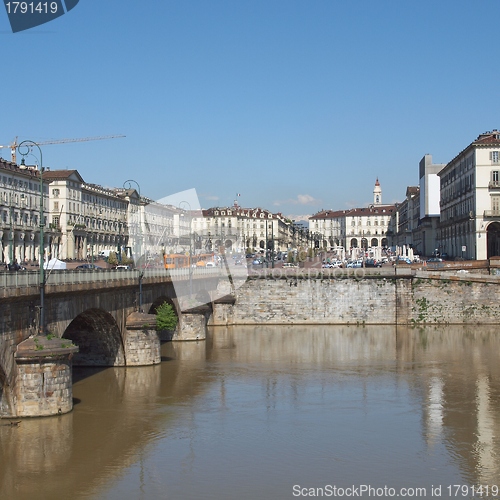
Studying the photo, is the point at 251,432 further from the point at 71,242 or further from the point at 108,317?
the point at 71,242

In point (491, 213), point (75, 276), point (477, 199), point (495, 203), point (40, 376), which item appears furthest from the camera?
point (477, 199)

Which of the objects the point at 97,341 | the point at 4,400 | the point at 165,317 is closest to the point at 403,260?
the point at 165,317

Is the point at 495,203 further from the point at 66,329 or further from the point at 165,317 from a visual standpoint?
the point at 66,329

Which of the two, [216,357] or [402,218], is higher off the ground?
[402,218]

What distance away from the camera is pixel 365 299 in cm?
7338

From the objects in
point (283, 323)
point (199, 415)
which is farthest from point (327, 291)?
point (199, 415)

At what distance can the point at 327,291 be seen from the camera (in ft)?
243

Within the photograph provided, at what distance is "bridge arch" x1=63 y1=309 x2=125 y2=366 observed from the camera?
43969mm

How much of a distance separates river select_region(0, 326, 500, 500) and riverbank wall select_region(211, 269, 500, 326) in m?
20.0

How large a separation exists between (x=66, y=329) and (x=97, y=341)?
2.82m

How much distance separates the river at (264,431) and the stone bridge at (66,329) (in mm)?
965

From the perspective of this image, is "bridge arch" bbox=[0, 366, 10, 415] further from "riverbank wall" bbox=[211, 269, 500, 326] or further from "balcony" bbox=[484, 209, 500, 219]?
"balcony" bbox=[484, 209, 500, 219]

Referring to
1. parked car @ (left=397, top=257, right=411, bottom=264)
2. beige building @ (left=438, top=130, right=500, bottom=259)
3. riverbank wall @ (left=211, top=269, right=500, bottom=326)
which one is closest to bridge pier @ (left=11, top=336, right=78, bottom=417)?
riverbank wall @ (left=211, top=269, right=500, bottom=326)

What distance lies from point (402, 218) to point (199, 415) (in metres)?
147
